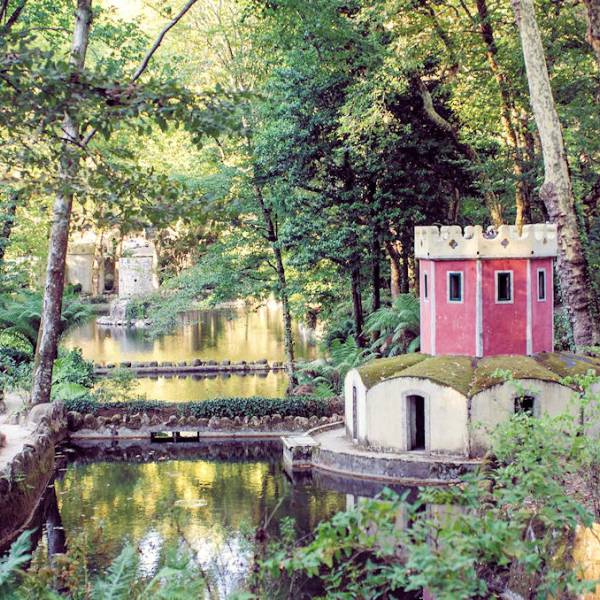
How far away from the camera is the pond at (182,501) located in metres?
13.3

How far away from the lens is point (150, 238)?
2158 inches

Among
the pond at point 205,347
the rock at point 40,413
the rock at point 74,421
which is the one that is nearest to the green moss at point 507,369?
the rock at point 40,413

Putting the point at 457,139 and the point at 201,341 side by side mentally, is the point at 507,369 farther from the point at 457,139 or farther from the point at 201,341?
the point at 201,341

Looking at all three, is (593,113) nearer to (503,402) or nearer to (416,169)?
(416,169)

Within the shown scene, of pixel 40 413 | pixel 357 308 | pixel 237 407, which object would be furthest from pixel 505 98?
pixel 40 413

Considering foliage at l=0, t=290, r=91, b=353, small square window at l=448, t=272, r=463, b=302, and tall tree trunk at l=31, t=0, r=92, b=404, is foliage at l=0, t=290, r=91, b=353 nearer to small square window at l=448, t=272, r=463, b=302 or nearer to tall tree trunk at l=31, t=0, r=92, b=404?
tall tree trunk at l=31, t=0, r=92, b=404

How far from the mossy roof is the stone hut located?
0.07ft

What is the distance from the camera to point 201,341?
4322 centimetres

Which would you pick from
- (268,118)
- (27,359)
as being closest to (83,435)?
(27,359)

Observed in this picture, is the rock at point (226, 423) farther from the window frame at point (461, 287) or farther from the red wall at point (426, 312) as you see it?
the window frame at point (461, 287)

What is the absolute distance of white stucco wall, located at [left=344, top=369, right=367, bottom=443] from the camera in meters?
19.4

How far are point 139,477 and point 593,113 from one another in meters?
13.9

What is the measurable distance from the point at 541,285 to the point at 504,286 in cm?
91

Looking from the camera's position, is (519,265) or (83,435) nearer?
(519,265)
